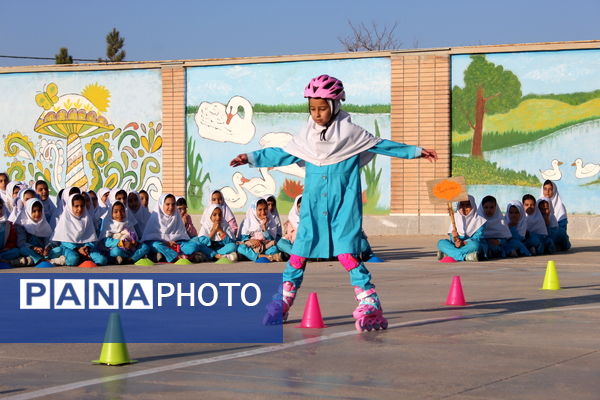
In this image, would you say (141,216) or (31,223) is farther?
(141,216)

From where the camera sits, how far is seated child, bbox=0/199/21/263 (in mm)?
19516

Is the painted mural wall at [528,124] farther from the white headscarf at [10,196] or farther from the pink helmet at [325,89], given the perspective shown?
the pink helmet at [325,89]

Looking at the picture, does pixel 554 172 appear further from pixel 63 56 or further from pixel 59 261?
pixel 63 56

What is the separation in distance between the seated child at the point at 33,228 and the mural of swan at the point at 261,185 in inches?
469

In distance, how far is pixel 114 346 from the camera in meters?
7.99

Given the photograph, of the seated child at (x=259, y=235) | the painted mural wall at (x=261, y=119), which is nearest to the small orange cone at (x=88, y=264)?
the seated child at (x=259, y=235)

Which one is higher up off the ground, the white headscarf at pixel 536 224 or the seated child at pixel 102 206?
the seated child at pixel 102 206

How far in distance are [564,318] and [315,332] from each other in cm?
253

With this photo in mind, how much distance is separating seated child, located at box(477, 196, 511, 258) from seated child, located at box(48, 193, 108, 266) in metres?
6.81

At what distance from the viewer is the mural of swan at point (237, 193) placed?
32.5 meters

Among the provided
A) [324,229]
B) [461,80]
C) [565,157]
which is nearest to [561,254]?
[565,157]

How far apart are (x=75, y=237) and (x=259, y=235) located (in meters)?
3.34

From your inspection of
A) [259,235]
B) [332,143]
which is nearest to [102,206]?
[259,235]

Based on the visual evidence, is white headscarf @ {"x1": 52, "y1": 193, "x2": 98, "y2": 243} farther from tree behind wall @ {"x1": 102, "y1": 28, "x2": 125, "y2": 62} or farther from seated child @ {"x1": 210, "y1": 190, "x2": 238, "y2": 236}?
tree behind wall @ {"x1": 102, "y1": 28, "x2": 125, "y2": 62}
